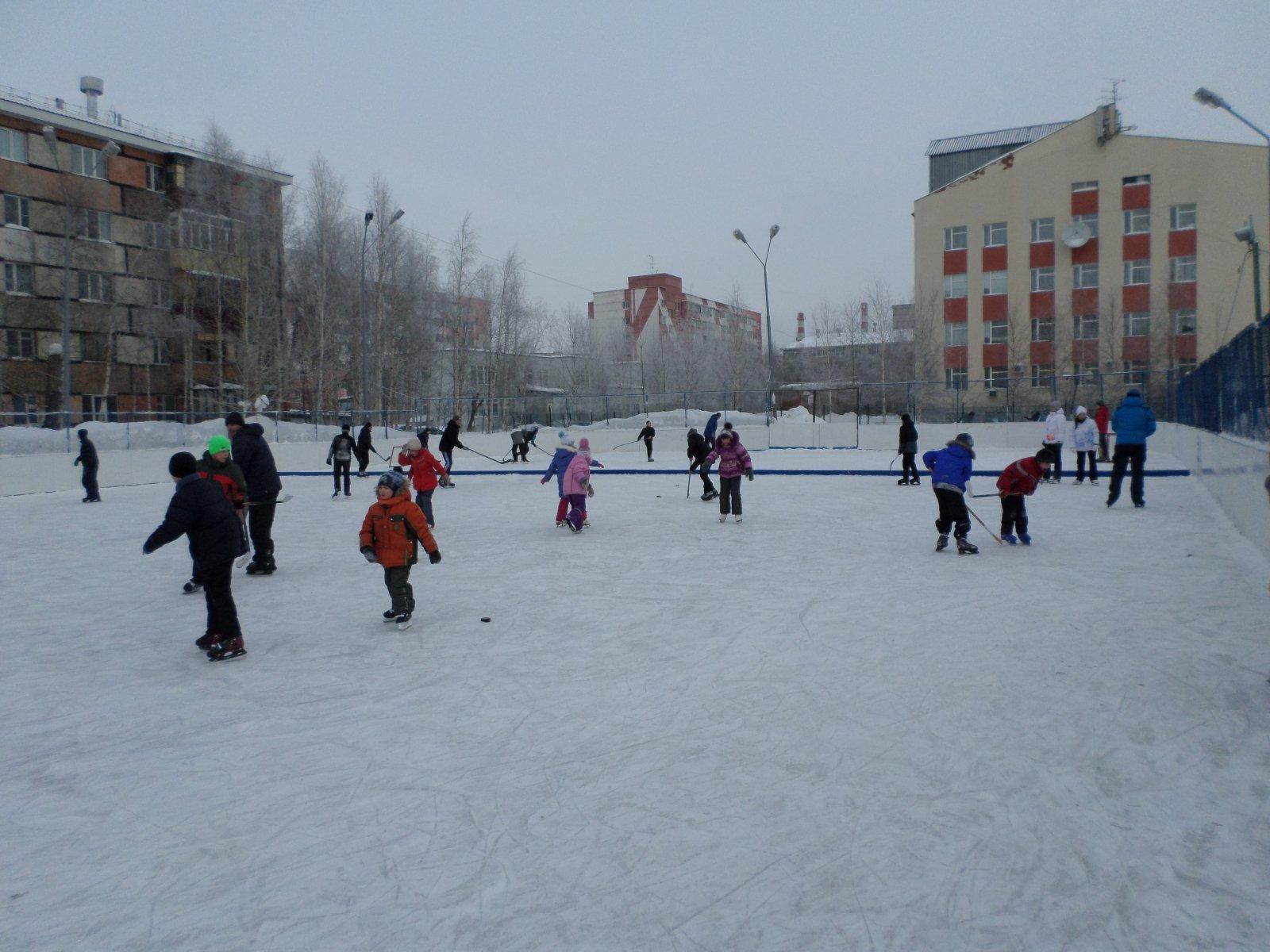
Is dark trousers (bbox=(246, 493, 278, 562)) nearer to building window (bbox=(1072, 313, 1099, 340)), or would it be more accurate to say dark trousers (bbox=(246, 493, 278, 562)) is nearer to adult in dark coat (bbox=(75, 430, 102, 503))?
adult in dark coat (bbox=(75, 430, 102, 503))

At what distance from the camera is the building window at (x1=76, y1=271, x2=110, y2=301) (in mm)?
37406

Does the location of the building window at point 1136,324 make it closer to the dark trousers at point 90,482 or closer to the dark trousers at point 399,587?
the dark trousers at point 90,482

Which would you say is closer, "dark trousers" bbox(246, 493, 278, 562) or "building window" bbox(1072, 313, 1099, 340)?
"dark trousers" bbox(246, 493, 278, 562)

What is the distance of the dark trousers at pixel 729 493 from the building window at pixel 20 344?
34.6 metres

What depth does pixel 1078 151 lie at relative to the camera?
137 ft

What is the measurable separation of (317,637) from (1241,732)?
5.80m

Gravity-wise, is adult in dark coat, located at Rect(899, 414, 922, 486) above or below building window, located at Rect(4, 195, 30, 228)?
below

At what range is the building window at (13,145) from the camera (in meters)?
35.4

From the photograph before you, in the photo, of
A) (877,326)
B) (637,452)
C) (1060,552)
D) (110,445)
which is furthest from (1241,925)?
(877,326)

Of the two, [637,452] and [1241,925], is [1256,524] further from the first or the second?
[637,452]

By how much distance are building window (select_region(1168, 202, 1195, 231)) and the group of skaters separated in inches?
1089

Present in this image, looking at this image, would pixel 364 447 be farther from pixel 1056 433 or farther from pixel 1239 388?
pixel 1239 388

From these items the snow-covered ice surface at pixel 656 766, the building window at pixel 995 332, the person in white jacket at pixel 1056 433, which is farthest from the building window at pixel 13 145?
the building window at pixel 995 332

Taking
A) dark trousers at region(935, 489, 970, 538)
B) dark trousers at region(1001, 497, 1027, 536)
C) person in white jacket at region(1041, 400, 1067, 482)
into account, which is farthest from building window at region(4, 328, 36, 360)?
dark trousers at region(1001, 497, 1027, 536)
